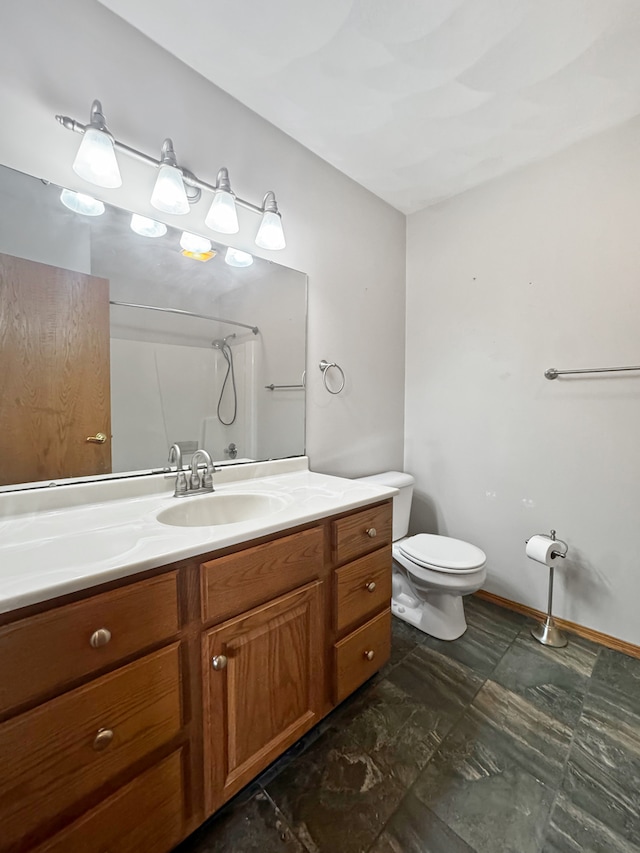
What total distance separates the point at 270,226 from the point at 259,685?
1.66 m

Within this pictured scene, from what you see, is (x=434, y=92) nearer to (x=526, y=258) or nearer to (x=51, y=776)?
(x=526, y=258)

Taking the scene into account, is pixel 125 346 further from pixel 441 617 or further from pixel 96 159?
pixel 441 617

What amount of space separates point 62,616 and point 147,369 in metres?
0.87


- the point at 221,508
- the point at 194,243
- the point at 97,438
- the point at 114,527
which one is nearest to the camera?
the point at 114,527

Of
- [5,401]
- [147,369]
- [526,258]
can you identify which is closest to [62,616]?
[5,401]

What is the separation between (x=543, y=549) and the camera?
165 centimetres

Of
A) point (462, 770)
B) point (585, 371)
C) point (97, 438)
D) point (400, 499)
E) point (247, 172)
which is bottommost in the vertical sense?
point (462, 770)

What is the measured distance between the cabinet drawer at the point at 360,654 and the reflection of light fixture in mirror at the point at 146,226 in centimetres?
160

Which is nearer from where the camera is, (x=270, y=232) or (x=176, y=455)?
(x=176, y=455)

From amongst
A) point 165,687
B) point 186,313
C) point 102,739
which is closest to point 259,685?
point 165,687

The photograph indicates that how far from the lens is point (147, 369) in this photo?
4.22 feet

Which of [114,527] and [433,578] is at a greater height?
[114,527]

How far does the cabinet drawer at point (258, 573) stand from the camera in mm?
850

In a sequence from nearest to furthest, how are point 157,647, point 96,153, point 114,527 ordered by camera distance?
point 157,647 → point 114,527 → point 96,153
